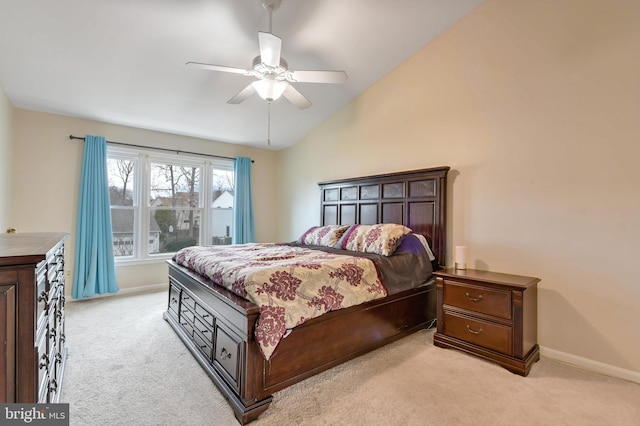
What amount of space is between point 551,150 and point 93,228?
535 cm

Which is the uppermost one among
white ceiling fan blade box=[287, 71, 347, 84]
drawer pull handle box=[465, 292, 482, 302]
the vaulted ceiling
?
the vaulted ceiling

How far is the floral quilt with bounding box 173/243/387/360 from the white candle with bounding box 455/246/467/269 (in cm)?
88

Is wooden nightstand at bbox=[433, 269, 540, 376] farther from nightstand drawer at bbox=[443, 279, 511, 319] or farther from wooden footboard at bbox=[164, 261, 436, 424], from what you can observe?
wooden footboard at bbox=[164, 261, 436, 424]

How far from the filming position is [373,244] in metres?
3.11

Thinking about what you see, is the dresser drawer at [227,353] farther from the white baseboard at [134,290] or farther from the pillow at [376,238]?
the white baseboard at [134,290]

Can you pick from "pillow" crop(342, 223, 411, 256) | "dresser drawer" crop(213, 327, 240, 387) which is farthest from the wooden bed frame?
"pillow" crop(342, 223, 411, 256)

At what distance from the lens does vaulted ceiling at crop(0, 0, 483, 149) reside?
8.11 ft

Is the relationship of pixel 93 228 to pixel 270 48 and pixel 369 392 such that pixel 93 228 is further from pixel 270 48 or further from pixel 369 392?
pixel 369 392

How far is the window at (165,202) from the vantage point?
438 centimetres

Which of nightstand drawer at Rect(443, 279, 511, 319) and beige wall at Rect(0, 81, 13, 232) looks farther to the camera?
beige wall at Rect(0, 81, 13, 232)

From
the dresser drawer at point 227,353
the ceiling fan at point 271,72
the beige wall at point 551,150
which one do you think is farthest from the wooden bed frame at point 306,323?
the ceiling fan at point 271,72

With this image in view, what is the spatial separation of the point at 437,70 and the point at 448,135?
30.6 inches

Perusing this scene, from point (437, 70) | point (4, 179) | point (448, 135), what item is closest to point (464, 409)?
point (448, 135)

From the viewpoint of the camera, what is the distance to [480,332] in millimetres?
2465
